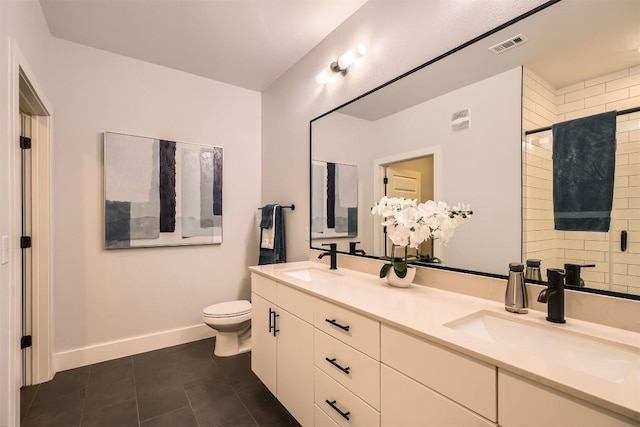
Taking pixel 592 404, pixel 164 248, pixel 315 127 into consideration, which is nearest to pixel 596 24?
pixel 592 404

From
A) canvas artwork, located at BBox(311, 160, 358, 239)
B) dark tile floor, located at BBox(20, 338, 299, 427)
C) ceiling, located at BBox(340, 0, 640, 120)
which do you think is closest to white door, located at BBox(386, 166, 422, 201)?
canvas artwork, located at BBox(311, 160, 358, 239)

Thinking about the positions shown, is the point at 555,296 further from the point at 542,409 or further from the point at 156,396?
the point at 156,396

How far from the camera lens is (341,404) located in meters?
1.25

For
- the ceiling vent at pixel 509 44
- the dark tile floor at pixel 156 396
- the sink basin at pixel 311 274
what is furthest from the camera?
the sink basin at pixel 311 274

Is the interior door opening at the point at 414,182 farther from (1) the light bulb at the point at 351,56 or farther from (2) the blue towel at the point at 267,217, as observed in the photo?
(2) the blue towel at the point at 267,217

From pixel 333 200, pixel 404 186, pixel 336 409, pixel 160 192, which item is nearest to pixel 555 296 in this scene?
pixel 404 186

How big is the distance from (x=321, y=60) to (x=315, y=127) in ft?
1.78

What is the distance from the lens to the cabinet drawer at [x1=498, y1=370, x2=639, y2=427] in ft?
1.94

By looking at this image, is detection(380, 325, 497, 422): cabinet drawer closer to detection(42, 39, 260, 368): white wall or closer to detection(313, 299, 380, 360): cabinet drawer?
detection(313, 299, 380, 360): cabinet drawer

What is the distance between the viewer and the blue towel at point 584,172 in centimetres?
96

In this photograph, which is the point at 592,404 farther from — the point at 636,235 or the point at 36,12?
the point at 36,12

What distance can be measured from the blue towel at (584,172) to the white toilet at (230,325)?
88.9 inches

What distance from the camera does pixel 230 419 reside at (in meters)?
1.73

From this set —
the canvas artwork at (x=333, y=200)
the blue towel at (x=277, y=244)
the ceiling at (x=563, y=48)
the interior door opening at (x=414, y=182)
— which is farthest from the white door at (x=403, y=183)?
the blue towel at (x=277, y=244)
